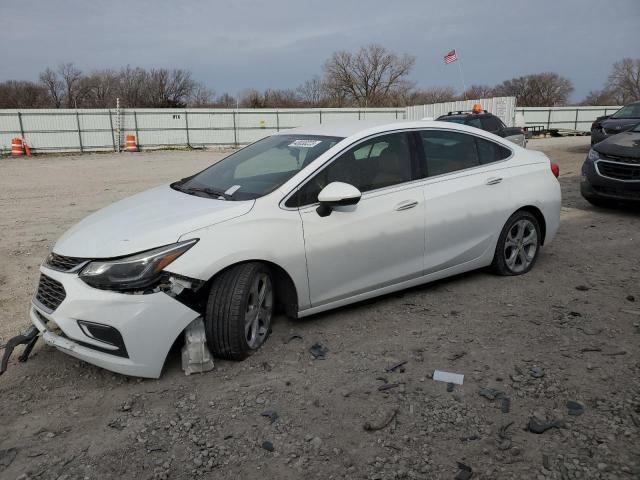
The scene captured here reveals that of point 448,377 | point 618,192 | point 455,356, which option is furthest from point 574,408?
point 618,192

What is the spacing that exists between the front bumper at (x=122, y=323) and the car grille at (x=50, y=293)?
42 millimetres

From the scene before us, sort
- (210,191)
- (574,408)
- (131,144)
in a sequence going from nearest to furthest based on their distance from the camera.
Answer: (574,408) < (210,191) < (131,144)

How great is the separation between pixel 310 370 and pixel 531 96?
7405 cm

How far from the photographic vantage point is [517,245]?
5219 mm

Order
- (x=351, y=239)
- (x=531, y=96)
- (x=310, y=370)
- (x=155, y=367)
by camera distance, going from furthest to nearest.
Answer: (x=531, y=96)
(x=351, y=239)
(x=310, y=370)
(x=155, y=367)

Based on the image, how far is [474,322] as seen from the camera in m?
4.21

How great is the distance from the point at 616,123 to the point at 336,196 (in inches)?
519

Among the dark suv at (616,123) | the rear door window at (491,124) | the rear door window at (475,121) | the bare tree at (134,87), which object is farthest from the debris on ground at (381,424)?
the bare tree at (134,87)

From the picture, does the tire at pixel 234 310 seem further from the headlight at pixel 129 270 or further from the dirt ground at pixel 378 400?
the headlight at pixel 129 270

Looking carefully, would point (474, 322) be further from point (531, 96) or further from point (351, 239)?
point (531, 96)

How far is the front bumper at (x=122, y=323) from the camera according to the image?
312 cm

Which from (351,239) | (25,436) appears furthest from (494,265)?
(25,436)

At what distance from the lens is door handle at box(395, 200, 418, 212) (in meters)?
4.23

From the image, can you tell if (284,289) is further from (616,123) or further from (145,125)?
(145,125)
